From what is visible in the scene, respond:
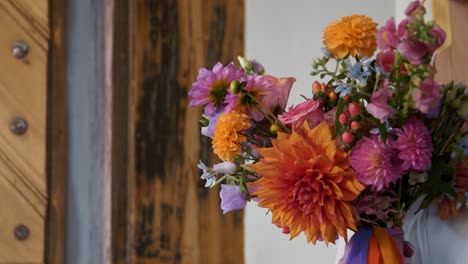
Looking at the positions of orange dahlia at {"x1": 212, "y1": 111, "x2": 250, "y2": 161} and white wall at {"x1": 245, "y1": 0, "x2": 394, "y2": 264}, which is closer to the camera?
orange dahlia at {"x1": 212, "y1": 111, "x2": 250, "y2": 161}

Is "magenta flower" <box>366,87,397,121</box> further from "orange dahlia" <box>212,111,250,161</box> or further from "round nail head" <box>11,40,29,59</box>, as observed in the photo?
"round nail head" <box>11,40,29,59</box>

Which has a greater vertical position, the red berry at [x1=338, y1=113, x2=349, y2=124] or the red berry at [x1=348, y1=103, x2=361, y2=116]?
the red berry at [x1=348, y1=103, x2=361, y2=116]

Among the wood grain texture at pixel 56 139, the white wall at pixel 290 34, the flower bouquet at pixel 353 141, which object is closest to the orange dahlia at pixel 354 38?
the flower bouquet at pixel 353 141

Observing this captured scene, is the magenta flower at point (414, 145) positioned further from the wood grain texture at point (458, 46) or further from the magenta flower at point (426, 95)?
the wood grain texture at point (458, 46)

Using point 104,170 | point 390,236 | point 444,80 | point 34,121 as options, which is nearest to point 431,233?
point 390,236

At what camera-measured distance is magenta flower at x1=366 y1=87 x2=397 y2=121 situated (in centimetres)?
76

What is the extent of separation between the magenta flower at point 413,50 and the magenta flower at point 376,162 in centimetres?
11

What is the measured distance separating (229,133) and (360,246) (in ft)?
0.71

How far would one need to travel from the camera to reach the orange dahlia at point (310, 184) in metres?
0.76

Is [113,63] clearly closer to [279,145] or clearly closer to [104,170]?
[104,170]

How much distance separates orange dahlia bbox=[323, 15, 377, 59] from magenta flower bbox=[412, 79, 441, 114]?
4.5 inches

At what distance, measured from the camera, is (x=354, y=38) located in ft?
2.67

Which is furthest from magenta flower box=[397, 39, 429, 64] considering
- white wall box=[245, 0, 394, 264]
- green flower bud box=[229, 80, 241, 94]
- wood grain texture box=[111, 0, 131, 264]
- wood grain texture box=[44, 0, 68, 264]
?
wood grain texture box=[44, 0, 68, 264]

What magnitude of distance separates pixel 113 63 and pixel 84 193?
0.31 meters
